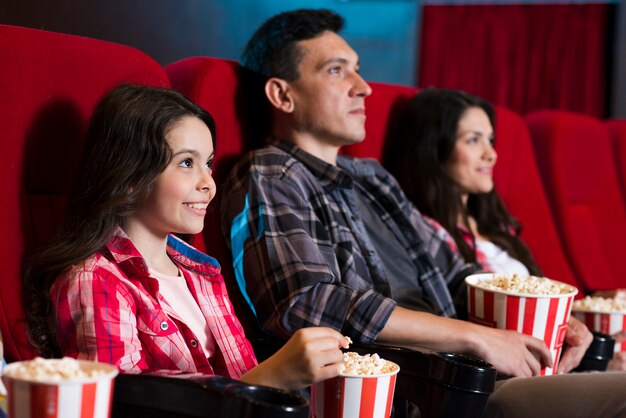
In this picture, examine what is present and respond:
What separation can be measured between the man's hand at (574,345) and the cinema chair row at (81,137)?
1.79 ft

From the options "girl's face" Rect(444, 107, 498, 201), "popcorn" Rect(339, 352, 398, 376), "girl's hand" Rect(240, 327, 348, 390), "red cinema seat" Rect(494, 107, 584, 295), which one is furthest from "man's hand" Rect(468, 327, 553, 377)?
"red cinema seat" Rect(494, 107, 584, 295)

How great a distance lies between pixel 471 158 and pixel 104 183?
135 cm

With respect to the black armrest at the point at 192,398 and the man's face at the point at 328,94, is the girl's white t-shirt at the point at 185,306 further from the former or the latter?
the man's face at the point at 328,94

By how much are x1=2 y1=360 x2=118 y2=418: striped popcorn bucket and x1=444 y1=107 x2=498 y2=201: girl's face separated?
1681 millimetres

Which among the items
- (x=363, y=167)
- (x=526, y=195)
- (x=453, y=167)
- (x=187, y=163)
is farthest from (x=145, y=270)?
(x=526, y=195)

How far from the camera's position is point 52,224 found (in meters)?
1.40

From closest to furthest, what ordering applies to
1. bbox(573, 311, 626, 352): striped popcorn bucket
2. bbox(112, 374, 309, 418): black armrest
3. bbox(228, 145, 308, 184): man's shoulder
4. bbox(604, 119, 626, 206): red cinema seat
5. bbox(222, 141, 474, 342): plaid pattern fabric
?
bbox(112, 374, 309, 418): black armrest, bbox(222, 141, 474, 342): plaid pattern fabric, bbox(228, 145, 308, 184): man's shoulder, bbox(573, 311, 626, 352): striped popcorn bucket, bbox(604, 119, 626, 206): red cinema seat

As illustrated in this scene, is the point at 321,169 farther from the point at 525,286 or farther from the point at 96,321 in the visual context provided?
the point at 96,321

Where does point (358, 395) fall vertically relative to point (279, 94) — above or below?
below

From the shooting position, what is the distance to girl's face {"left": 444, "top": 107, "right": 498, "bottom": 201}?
2.41 m

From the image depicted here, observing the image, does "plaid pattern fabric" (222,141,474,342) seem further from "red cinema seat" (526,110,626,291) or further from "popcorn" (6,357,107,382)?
"red cinema seat" (526,110,626,291)

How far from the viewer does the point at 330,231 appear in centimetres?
175

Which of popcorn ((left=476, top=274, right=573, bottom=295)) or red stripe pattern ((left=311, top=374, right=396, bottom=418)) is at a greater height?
popcorn ((left=476, top=274, right=573, bottom=295))

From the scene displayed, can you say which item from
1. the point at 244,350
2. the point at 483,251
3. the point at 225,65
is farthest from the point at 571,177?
the point at 244,350
